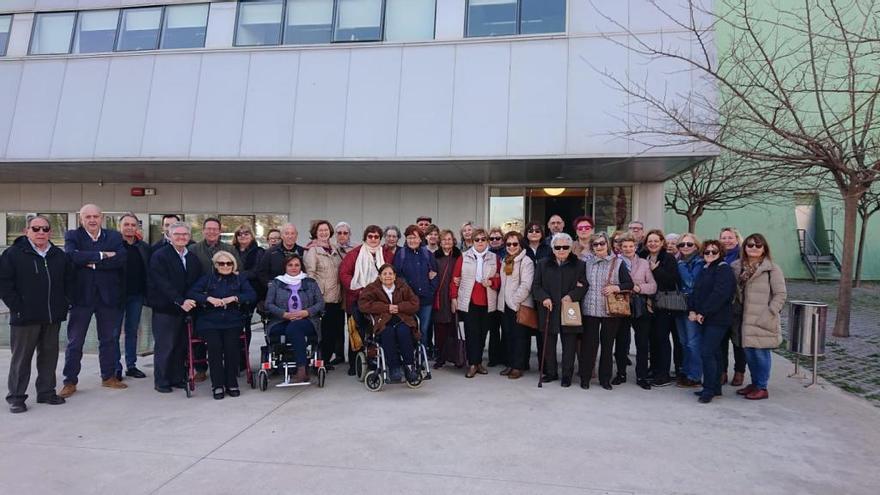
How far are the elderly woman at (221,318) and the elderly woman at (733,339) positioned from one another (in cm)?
544

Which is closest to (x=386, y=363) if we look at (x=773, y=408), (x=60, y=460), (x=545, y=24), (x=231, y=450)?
(x=231, y=450)

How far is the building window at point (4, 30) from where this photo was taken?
45.8ft

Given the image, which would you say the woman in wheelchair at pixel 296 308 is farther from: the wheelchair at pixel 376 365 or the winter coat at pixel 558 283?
the winter coat at pixel 558 283

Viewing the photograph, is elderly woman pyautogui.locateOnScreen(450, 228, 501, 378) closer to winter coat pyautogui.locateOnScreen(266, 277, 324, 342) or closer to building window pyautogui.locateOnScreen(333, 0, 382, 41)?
winter coat pyautogui.locateOnScreen(266, 277, 324, 342)

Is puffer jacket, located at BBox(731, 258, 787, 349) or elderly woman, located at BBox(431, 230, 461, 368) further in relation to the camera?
elderly woman, located at BBox(431, 230, 461, 368)

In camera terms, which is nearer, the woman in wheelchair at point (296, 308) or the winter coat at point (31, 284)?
the winter coat at point (31, 284)

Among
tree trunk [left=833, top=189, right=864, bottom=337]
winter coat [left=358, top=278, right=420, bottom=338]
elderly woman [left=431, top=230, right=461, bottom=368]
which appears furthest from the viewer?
tree trunk [left=833, top=189, right=864, bottom=337]

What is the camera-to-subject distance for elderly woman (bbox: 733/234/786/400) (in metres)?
5.43

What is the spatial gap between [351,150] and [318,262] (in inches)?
219

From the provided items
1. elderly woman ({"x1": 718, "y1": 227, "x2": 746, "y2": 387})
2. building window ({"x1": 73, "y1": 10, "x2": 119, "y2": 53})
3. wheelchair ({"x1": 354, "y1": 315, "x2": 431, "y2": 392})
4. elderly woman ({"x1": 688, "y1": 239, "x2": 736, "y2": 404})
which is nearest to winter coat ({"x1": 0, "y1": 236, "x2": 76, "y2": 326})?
wheelchair ({"x1": 354, "y1": 315, "x2": 431, "y2": 392})

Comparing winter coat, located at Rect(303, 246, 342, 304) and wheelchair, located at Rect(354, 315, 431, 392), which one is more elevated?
winter coat, located at Rect(303, 246, 342, 304)

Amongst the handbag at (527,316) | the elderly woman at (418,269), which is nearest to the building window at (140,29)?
the elderly woman at (418,269)

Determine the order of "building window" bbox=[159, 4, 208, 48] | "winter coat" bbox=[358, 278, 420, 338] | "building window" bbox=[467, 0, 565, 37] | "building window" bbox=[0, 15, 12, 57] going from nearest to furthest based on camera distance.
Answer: "winter coat" bbox=[358, 278, 420, 338] < "building window" bbox=[467, 0, 565, 37] < "building window" bbox=[159, 4, 208, 48] < "building window" bbox=[0, 15, 12, 57]

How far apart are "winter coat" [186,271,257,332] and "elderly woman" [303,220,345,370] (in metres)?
0.90
